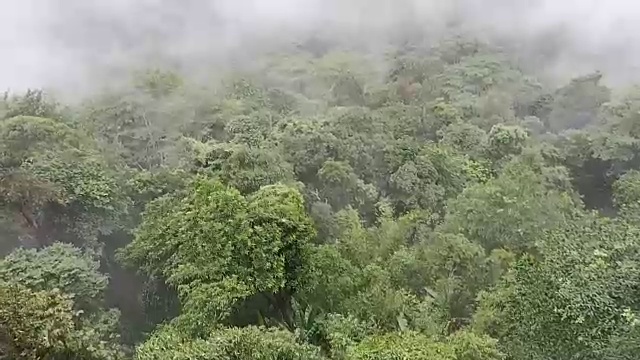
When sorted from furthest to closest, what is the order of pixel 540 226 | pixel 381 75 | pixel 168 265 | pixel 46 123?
pixel 381 75 → pixel 46 123 → pixel 540 226 → pixel 168 265

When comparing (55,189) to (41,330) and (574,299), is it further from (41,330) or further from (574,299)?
(574,299)

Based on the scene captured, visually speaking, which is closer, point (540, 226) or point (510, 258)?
point (510, 258)

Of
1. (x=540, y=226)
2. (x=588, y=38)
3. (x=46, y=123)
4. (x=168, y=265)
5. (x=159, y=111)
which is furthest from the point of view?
(x=588, y=38)

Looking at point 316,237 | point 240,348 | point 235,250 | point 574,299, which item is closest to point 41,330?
point 240,348

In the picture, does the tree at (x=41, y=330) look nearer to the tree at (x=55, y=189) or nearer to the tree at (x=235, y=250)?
the tree at (x=235, y=250)

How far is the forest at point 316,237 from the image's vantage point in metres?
8.35

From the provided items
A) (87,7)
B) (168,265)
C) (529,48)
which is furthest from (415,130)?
(87,7)

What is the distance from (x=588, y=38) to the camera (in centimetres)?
3466

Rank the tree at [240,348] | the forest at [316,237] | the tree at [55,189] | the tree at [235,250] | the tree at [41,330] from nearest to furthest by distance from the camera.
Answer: the tree at [41,330] < the tree at [240,348] < the forest at [316,237] < the tree at [235,250] < the tree at [55,189]

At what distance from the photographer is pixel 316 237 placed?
40.4ft

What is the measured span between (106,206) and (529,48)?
90.5 feet

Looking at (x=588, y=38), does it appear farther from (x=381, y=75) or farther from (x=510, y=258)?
(x=510, y=258)

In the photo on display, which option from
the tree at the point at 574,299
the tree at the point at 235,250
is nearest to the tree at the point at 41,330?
the tree at the point at 235,250

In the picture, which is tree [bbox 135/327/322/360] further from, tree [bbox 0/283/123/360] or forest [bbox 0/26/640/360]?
tree [bbox 0/283/123/360]
